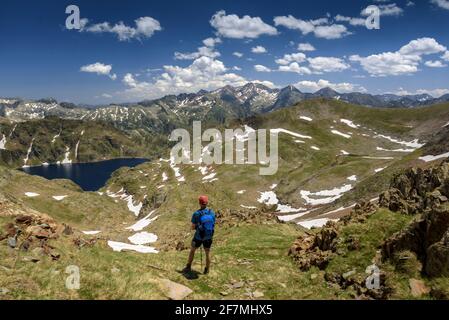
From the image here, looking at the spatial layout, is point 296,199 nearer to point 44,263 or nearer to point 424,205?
point 424,205

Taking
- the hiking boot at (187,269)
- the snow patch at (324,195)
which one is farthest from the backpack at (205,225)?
the snow patch at (324,195)

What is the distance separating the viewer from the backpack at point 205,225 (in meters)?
19.8

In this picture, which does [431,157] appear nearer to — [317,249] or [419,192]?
[419,192]

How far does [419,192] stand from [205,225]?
18.9 meters

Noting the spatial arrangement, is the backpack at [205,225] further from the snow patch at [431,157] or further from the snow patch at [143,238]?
the snow patch at [431,157]

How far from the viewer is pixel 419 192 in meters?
29.2

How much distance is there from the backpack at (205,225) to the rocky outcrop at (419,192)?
1277 centimetres

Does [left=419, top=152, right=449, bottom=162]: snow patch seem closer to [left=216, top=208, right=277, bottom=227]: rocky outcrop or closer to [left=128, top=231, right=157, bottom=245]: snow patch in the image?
[left=216, top=208, right=277, bottom=227]: rocky outcrop

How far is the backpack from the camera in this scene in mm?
19828

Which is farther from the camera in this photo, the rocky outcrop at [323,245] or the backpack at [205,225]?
the rocky outcrop at [323,245]

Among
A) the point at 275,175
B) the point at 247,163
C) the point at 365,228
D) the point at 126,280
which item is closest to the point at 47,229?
the point at 126,280

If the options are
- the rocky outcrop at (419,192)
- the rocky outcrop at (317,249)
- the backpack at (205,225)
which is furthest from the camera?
the rocky outcrop at (317,249)

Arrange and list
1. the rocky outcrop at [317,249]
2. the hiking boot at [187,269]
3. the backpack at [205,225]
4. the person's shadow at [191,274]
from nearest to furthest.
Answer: the backpack at [205,225] → the person's shadow at [191,274] → the hiking boot at [187,269] → the rocky outcrop at [317,249]

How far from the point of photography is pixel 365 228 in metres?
24.7
